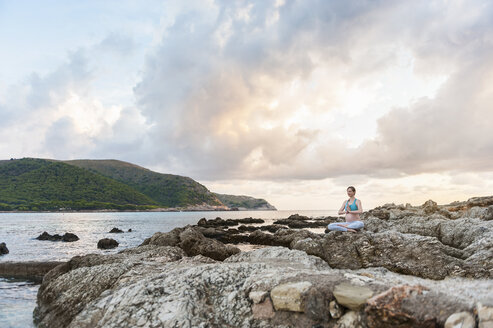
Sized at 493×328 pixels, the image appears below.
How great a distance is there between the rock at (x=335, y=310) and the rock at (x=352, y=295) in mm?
104

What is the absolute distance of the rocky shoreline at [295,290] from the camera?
5.30 m

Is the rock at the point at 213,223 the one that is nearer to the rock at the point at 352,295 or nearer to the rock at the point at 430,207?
the rock at the point at 430,207

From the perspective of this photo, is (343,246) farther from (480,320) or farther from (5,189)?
(5,189)

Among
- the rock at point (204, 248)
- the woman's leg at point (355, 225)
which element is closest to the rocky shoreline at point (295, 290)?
the woman's leg at point (355, 225)

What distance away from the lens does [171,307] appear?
267 inches

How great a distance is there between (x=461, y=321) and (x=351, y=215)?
934cm

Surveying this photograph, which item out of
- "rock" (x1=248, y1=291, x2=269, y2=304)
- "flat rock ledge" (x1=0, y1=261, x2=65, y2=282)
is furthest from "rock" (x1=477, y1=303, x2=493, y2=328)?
"flat rock ledge" (x1=0, y1=261, x2=65, y2=282)

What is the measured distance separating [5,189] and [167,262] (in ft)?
774

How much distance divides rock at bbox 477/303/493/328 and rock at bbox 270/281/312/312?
2949mm

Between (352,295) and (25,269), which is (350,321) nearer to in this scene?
(352,295)

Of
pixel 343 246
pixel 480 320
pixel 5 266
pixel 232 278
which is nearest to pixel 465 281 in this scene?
pixel 343 246

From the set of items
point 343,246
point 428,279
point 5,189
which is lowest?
point 428,279

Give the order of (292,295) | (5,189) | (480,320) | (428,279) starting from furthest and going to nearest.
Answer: (5,189)
(428,279)
(292,295)
(480,320)

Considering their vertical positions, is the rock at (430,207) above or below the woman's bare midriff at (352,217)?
below
